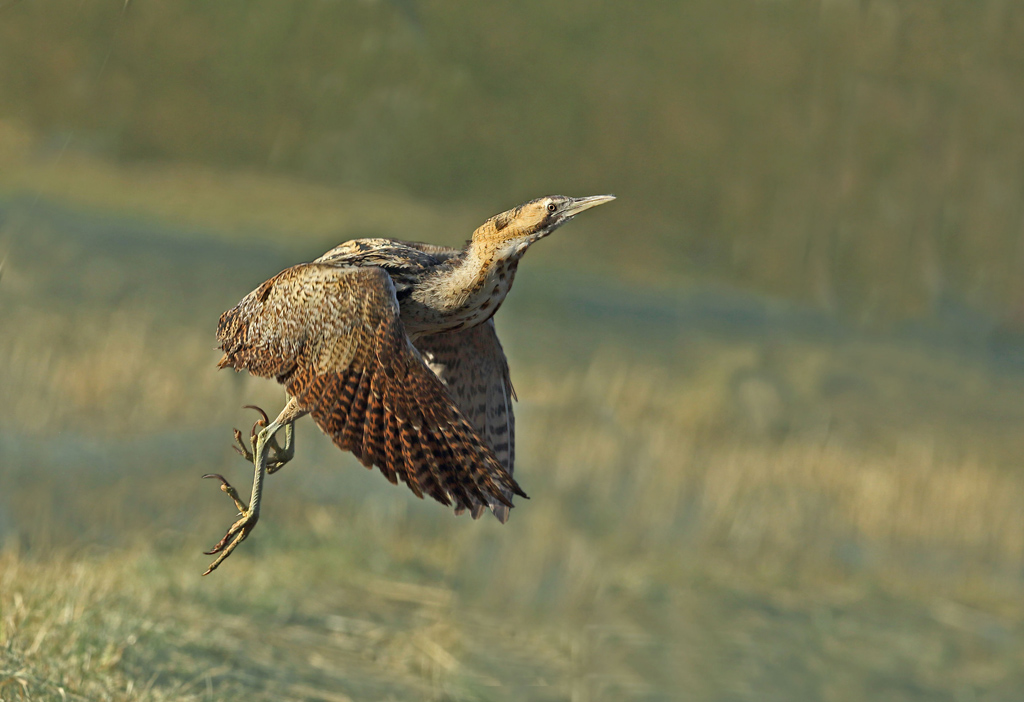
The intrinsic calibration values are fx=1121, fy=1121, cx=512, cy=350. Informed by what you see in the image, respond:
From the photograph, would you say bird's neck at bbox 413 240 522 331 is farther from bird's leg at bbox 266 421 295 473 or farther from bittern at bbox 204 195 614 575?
bird's leg at bbox 266 421 295 473

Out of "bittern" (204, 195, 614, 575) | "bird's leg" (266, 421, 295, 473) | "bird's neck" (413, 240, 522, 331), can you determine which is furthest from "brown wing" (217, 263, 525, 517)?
"bird's leg" (266, 421, 295, 473)

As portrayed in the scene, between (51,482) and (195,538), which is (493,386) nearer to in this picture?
(51,482)

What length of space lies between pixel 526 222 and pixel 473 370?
36.4 inches

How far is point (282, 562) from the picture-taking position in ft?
33.8

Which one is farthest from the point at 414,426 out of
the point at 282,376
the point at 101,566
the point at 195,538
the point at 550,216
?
the point at 195,538

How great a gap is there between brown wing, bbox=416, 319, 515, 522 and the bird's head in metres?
0.75

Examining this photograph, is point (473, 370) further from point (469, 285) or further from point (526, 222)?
point (526, 222)

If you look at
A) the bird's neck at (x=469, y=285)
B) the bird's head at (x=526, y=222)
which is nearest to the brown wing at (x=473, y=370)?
the bird's neck at (x=469, y=285)

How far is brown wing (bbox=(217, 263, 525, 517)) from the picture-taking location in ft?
11.1

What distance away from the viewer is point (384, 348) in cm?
356

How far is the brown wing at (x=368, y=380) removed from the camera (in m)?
3.40

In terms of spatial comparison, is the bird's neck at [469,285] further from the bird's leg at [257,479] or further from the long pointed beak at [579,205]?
the bird's leg at [257,479]

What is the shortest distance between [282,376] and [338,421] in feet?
1.26

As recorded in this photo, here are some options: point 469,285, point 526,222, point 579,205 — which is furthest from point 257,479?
point 579,205
